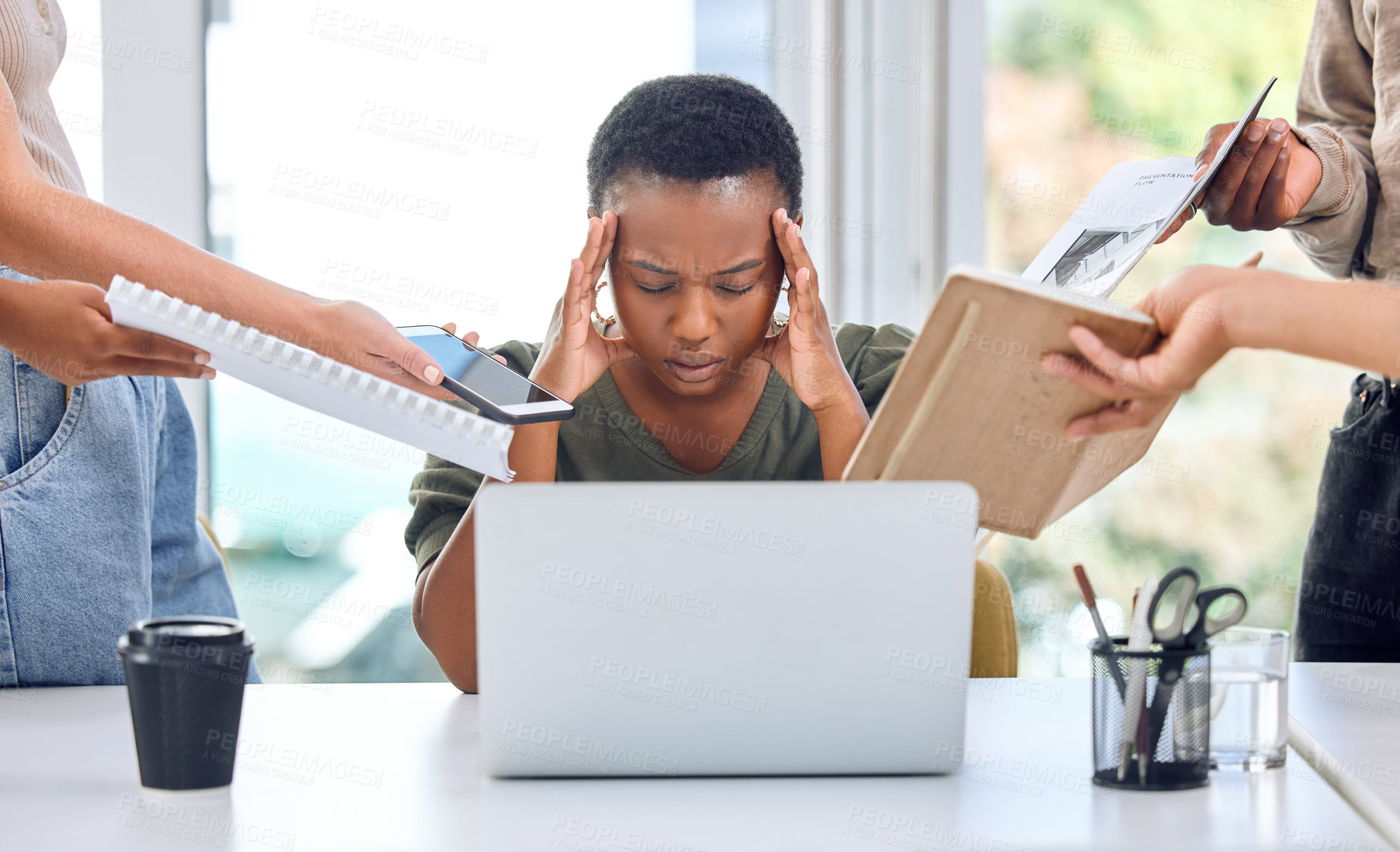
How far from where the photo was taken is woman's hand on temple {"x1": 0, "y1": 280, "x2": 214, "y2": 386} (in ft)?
2.99

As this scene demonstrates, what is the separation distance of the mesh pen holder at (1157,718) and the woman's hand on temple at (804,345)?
0.63 metres

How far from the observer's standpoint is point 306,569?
7.53 ft

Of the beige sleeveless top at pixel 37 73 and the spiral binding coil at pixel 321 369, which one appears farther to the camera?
the beige sleeveless top at pixel 37 73

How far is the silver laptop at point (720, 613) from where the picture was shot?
0.66m

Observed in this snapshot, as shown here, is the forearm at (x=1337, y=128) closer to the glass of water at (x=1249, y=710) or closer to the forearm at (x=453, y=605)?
the glass of water at (x=1249, y=710)

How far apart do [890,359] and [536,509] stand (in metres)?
0.92

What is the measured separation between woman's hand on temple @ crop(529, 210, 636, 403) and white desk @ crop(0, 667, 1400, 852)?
21.4 inches

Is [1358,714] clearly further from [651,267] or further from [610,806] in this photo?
[651,267]

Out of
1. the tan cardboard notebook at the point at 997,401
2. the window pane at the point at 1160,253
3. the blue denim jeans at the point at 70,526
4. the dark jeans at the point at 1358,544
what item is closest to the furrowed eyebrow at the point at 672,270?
the tan cardboard notebook at the point at 997,401

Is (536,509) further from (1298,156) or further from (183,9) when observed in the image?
(183,9)

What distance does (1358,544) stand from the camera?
1346 millimetres

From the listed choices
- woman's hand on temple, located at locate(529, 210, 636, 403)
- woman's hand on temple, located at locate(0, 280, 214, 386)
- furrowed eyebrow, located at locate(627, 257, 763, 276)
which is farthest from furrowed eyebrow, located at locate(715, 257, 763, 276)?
woman's hand on temple, located at locate(0, 280, 214, 386)

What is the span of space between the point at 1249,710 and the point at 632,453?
0.82 meters

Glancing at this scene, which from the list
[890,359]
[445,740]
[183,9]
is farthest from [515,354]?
[183,9]
